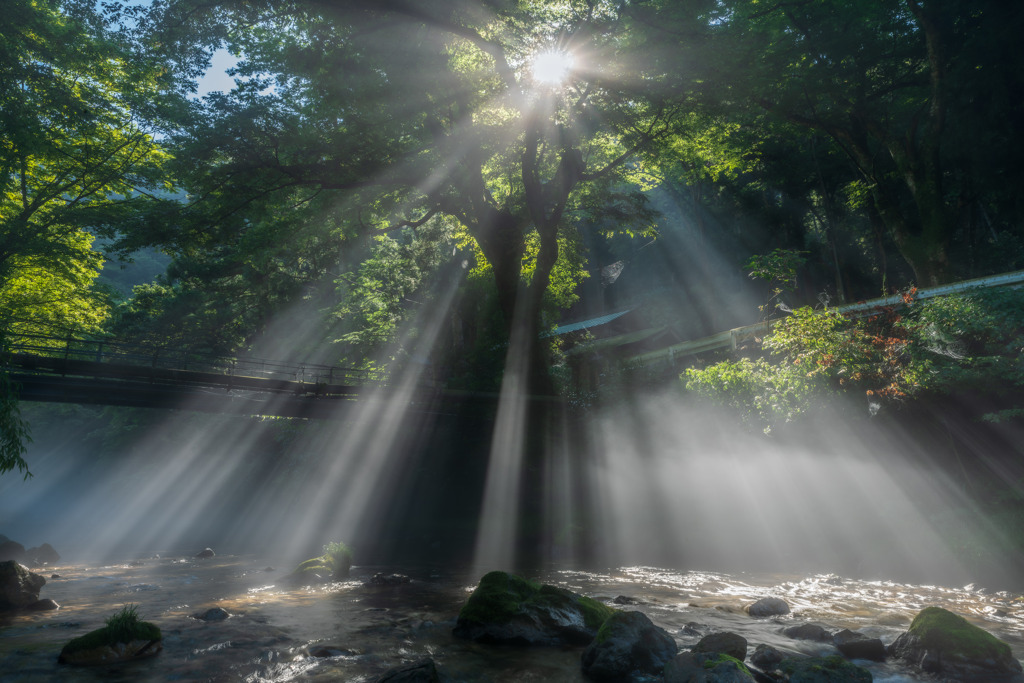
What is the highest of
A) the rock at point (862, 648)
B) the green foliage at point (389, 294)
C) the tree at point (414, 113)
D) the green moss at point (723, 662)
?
the tree at point (414, 113)

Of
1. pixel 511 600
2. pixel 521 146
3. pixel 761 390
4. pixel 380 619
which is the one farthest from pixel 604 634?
pixel 521 146

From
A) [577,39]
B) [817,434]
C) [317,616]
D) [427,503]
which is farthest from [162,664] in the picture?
[427,503]

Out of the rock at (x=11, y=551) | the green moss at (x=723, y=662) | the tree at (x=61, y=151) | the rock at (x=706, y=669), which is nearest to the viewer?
the rock at (x=706, y=669)

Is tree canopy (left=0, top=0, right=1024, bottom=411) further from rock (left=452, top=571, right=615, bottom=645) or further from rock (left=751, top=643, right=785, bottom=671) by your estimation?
rock (left=751, top=643, right=785, bottom=671)

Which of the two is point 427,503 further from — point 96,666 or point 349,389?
point 96,666

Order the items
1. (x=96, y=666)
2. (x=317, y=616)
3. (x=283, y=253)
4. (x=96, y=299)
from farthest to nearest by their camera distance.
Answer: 1. (x=96, y=299)
2. (x=283, y=253)
3. (x=317, y=616)
4. (x=96, y=666)

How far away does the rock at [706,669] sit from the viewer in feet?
20.1

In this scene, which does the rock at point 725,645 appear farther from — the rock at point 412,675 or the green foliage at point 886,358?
the green foliage at point 886,358

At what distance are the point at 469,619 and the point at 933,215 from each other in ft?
68.6

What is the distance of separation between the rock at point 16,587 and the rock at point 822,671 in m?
13.6

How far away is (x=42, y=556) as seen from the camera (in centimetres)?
2075

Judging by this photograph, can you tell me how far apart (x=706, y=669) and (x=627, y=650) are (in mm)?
1357

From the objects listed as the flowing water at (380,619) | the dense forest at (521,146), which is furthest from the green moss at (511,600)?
the dense forest at (521,146)

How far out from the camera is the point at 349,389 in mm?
26031
